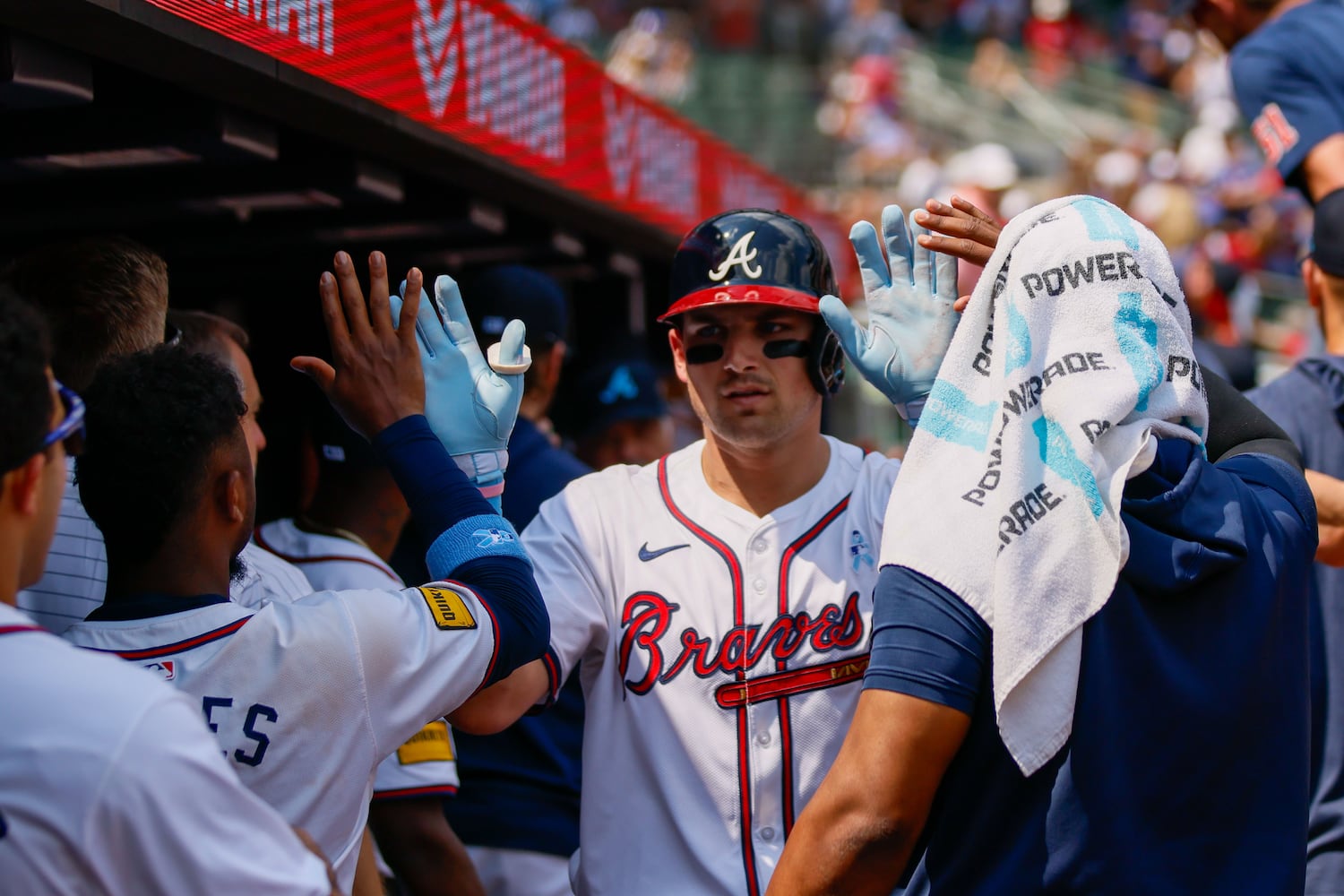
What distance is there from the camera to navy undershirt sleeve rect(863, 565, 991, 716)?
1730 mm

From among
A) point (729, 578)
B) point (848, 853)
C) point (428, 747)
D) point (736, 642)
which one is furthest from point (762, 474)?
point (848, 853)

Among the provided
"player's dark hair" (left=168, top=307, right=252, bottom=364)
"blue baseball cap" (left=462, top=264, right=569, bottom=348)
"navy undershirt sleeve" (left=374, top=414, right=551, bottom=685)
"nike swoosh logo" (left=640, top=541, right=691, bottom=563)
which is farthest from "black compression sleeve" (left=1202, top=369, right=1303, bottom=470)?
"blue baseball cap" (left=462, top=264, right=569, bottom=348)

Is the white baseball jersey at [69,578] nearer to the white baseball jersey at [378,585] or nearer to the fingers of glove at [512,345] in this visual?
the white baseball jersey at [378,585]

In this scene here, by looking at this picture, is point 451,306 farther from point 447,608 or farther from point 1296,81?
point 1296,81

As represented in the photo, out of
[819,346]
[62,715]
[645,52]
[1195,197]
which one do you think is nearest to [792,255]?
[819,346]

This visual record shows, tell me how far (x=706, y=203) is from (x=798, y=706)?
385 centimetres

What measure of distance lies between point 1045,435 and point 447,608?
0.92m

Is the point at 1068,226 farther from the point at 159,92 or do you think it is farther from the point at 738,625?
the point at 159,92

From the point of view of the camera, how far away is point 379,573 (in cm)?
284

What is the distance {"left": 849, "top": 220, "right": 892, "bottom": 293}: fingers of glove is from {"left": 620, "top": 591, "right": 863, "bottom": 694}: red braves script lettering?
60 cm

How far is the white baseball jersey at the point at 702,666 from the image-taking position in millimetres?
2422

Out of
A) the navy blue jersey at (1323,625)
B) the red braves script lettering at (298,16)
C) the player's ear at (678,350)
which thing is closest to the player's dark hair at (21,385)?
the red braves script lettering at (298,16)

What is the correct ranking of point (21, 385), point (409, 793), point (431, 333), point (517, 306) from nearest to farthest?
point (21, 385) → point (431, 333) → point (409, 793) → point (517, 306)

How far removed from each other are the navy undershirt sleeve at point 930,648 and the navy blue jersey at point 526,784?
1.43 m
